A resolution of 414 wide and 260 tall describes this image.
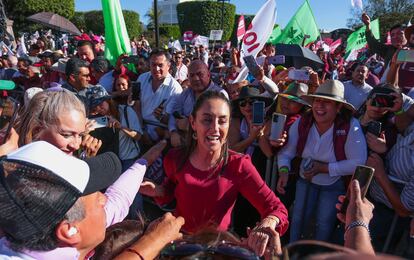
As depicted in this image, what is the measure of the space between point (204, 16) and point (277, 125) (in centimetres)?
4436

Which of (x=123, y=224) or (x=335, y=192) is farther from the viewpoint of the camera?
(x=335, y=192)

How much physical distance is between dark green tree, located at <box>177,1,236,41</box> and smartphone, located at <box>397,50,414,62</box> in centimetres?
4188

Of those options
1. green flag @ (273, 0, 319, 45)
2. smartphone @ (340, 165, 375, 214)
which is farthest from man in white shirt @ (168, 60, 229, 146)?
green flag @ (273, 0, 319, 45)

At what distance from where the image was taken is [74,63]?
13.3ft

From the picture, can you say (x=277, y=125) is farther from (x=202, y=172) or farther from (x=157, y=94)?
(x=157, y=94)

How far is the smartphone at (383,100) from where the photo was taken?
2.78m

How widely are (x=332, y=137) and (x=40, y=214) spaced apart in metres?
2.38

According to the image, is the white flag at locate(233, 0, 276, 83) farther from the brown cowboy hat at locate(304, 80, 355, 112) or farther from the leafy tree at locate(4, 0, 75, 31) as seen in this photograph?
the leafy tree at locate(4, 0, 75, 31)

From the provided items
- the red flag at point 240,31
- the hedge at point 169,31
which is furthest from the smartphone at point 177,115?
the hedge at point 169,31

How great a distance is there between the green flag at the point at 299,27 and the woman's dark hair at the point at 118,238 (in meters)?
7.00

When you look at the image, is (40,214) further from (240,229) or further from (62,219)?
(240,229)

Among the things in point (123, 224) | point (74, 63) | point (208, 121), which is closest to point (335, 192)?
point (208, 121)

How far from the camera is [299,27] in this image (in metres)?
8.00

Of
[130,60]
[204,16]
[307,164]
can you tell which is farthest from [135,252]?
[204,16]
